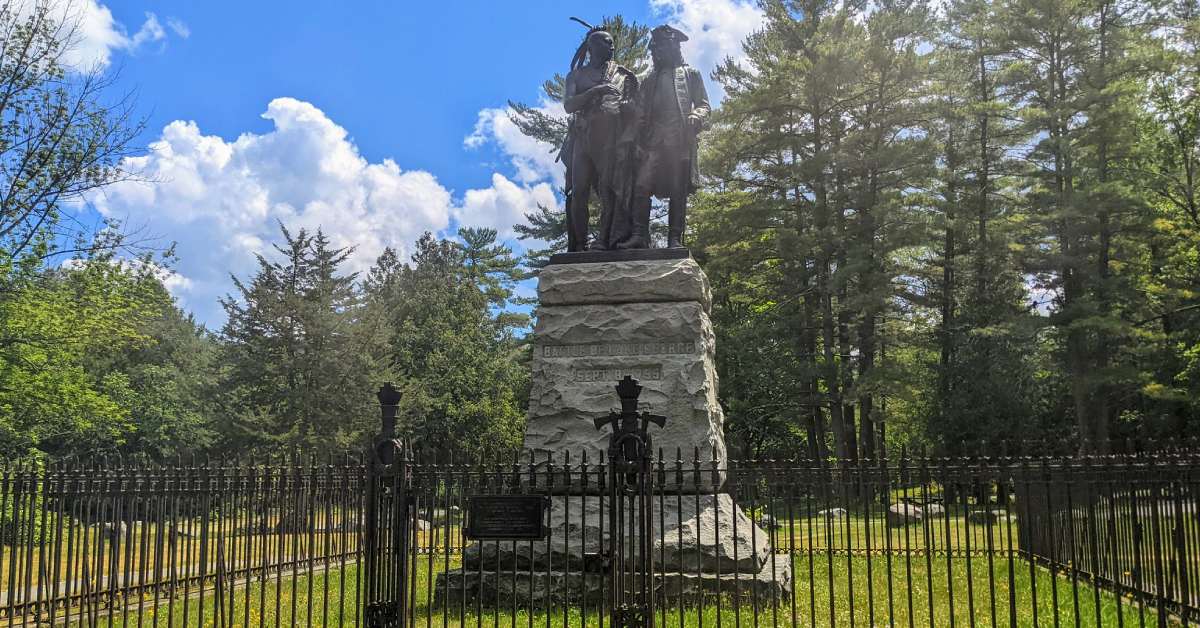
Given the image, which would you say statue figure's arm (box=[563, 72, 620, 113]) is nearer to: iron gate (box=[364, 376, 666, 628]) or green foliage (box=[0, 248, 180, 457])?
iron gate (box=[364, 376, 666, 628])

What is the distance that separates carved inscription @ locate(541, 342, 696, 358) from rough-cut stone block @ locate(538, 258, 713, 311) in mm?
473

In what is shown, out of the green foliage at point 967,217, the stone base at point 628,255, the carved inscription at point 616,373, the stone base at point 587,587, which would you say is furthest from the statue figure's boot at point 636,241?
the green foliage at point 967,217

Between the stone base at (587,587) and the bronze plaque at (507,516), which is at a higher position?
the bronze plaque at (507,516)

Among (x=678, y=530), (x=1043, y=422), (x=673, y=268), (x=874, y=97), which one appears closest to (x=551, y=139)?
(x=874, y=97)

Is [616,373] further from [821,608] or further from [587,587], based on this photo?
[821,608]

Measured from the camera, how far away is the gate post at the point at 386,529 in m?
6.34

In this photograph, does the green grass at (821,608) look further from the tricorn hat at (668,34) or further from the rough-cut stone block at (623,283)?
the tricorn hat at (668,34)

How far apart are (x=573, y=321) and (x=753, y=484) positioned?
302 cm

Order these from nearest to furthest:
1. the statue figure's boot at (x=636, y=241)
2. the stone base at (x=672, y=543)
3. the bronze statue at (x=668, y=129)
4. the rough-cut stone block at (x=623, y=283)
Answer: the stone base at (x=672, y=543)
the rough-cut stone block at (x=623, y=283)
the statue figure's boot at (x=636, y=241)
the bronze statue at (x=668, y=129)

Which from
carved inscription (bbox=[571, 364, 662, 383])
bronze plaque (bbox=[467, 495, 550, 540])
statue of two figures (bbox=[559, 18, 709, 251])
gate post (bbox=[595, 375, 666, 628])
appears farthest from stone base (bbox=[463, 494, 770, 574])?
statue of two figures (bbox=[559, 18, 709, 251])

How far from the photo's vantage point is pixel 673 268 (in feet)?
30.3

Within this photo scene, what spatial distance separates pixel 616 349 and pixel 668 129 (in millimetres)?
2700

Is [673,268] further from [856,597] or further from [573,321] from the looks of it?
[856,597]

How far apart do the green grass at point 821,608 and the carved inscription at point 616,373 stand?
2.24m
